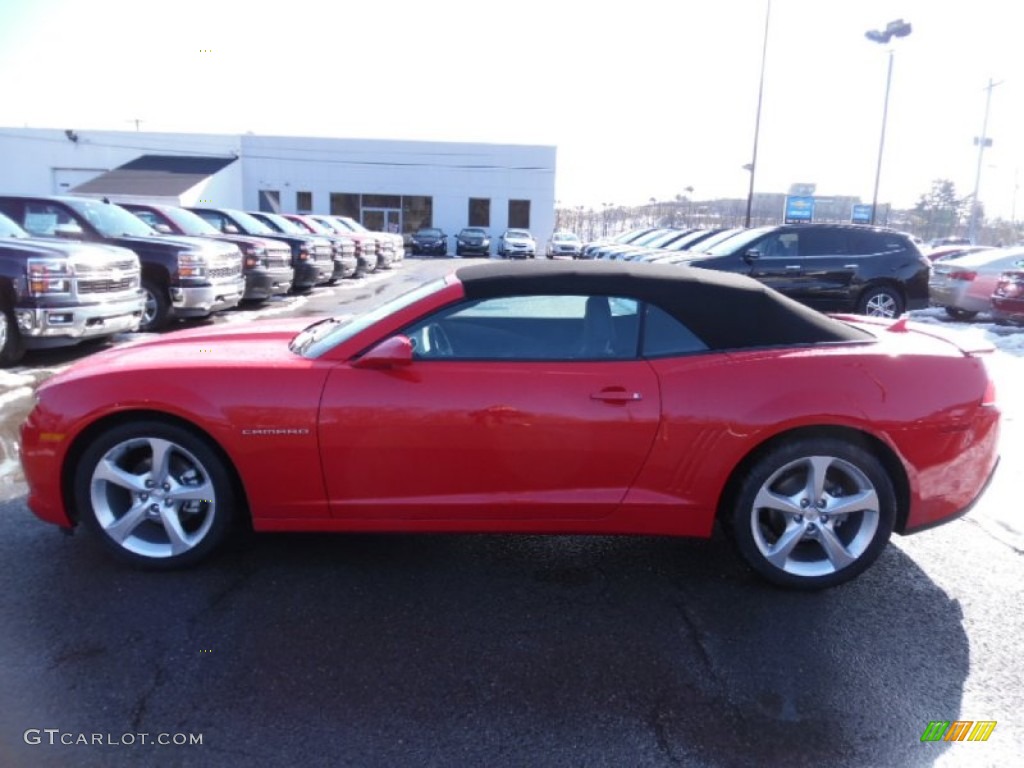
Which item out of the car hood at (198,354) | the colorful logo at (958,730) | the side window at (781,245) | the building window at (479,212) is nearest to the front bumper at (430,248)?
the building window at (479,212)

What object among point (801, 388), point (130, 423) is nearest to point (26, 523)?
point (130, 423)

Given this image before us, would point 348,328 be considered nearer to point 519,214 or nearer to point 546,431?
point 546,431

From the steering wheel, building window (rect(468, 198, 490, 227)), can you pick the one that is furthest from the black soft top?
building window (rect(468, 198, 490, 227))

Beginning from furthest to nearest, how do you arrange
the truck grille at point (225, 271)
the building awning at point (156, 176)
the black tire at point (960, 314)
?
the building awning at point (156, 176) < the black tire at point (960, 314) < the truck grille at point (225, 271)

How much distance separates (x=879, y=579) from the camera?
12.3 ft

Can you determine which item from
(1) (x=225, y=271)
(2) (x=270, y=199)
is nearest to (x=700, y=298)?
(1) (x=225, y=271)

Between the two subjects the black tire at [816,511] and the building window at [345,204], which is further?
the building window at [345,204]

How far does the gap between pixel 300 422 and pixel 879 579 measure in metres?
2.81

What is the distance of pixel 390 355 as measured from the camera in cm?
337

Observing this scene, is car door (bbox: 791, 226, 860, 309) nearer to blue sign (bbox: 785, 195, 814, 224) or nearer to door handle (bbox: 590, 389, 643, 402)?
door handle (bbox: 590, 389, 643, 402)

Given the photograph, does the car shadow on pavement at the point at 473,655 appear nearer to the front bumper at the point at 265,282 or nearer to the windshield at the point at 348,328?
the windshield at the point at 348,328

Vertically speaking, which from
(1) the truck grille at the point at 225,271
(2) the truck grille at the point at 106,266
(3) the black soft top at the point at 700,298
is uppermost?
(3) the black soft top at the point at 700,298

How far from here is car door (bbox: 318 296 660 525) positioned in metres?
3.37

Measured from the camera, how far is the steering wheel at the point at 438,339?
3.57 m
